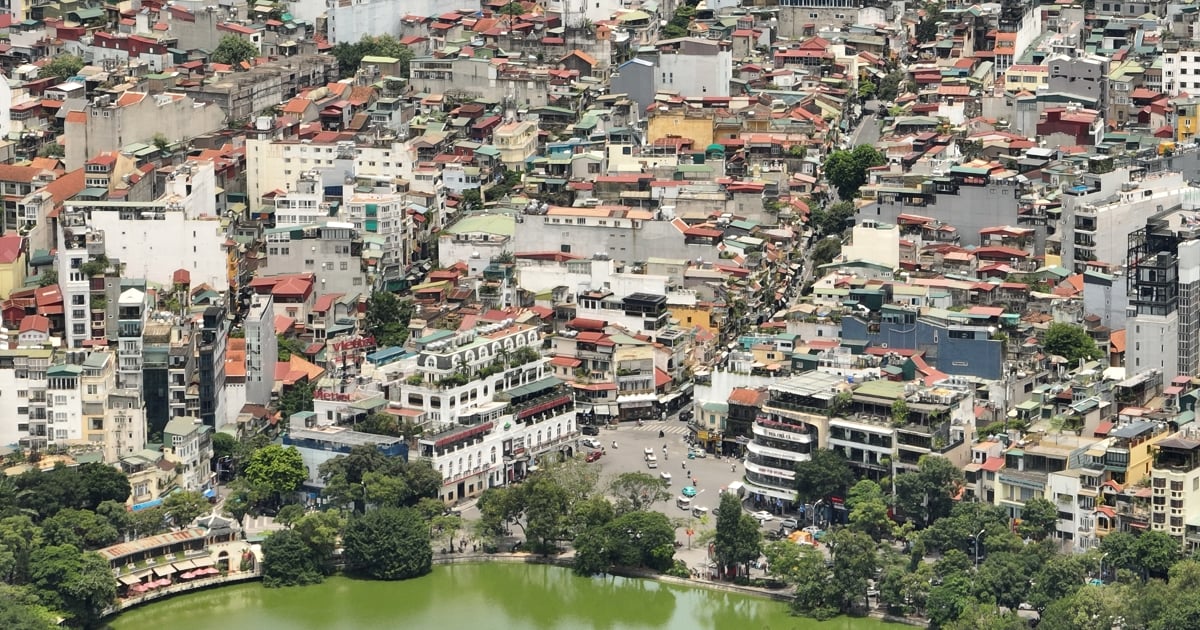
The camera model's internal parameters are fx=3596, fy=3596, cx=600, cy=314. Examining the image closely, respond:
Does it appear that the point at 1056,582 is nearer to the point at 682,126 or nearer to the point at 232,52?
the point at 682,126

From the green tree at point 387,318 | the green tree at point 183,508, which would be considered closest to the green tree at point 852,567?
the green tree at point 183,508

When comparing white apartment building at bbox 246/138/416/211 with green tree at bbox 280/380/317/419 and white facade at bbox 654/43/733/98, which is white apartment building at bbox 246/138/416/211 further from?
green tree at bbox 280/380/317/419

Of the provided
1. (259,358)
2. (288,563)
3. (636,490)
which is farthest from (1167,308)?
(288,563)

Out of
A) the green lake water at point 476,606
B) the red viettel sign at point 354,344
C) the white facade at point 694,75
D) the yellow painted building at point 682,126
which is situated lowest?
the green lake water at point 476,606

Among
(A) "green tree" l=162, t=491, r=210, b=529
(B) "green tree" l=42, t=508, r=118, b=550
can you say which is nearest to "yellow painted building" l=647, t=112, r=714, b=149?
Answer: (A) "green tree" l=162, t=491, r=210, b=529

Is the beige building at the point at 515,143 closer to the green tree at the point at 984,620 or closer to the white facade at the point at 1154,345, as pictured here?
the white facade at the point at 1154,345

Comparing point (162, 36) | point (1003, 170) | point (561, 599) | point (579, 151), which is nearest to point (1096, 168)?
point (1003, 170)

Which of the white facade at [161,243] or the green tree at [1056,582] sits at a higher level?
the white facade at [161,243]
